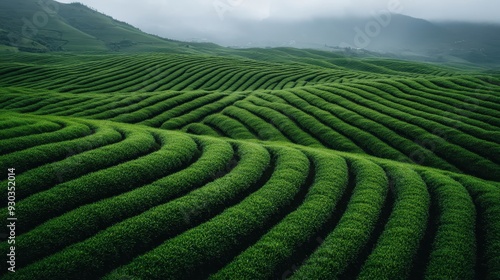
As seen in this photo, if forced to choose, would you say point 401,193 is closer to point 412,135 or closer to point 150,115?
point 412,135

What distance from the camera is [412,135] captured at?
35938 mm

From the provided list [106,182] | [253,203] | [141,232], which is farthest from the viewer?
[106,182]

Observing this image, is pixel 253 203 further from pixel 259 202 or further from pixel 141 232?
pixel 141 232

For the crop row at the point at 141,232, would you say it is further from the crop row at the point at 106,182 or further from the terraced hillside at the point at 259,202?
the crop row at the point at 106,182

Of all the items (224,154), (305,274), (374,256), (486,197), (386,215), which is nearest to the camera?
(305,274)

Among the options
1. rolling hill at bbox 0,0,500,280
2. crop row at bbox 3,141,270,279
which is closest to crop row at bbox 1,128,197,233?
rolling hill at bbox 0,0,500,280

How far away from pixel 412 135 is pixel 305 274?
95.5ft

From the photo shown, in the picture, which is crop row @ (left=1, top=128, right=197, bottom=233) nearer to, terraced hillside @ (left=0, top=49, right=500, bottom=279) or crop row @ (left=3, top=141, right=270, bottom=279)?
terraced hillside @ (left=0, top=49, right=500, bottom=279)

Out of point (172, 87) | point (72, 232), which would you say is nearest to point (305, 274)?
point (72, 232)

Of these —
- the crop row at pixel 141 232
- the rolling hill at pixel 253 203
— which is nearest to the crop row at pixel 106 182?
the rolling hill at pixel 253 203

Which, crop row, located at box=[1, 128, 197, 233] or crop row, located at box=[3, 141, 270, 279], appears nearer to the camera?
crop row, located at box=[3, 141, 270, 279]

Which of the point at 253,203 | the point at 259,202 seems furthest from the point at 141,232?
the point at 259,202

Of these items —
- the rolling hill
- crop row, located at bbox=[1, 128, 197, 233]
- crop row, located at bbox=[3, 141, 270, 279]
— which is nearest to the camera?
crop row, located at bbox=[3, 141, 270, 279]

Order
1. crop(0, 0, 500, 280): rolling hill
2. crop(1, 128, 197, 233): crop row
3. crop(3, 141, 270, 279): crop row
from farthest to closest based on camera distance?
crop(1, 128, 197, 233): crop row < crop(0, 0, 500, 280): rolling hill < crop(3, 141, 270, 279): crop row
